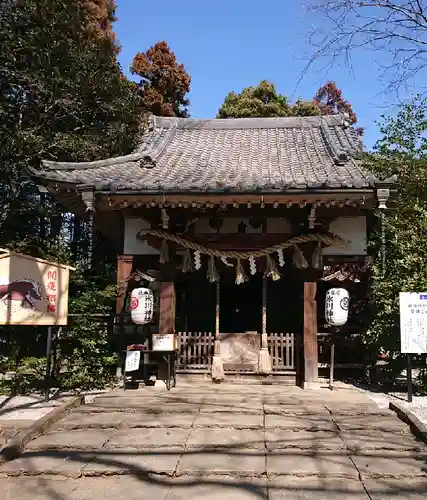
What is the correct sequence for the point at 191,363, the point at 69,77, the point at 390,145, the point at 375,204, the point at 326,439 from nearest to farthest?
the point at 326,439 → the point at 375,204 → the point at 191,363 → the point at 390,145 → the point at 69,77

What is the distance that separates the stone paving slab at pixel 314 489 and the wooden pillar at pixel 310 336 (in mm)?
4692

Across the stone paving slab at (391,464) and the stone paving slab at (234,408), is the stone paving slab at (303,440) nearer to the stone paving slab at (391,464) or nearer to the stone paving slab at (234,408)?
the stone paving slab at (391,464)

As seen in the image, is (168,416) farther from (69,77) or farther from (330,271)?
(69,77)

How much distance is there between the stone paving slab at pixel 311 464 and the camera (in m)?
4.46

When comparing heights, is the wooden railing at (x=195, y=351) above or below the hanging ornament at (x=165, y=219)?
below

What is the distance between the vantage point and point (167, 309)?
9.35 metres

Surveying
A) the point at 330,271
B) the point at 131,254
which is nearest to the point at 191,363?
the point at 131,254

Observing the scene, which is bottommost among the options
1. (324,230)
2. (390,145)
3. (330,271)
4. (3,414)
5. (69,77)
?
(3,414)

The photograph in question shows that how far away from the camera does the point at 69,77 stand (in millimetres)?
14914

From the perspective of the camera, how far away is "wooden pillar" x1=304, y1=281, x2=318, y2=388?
9031mm

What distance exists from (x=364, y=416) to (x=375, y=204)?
3.89 m

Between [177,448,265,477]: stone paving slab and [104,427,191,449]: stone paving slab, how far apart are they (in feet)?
1.49

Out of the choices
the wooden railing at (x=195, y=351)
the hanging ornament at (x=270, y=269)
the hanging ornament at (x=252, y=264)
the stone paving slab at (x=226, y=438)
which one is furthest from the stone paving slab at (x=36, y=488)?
the hanging ornament at (x=270, y=269)

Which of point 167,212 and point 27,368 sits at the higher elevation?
point 167,212
